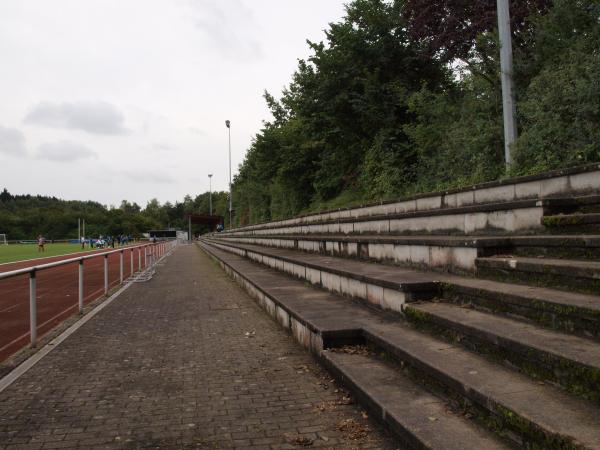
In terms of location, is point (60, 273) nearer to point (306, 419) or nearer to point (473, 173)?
point (306, 419)

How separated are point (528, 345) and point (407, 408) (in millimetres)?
797

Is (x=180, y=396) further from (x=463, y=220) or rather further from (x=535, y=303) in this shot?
(x=463, y=220)

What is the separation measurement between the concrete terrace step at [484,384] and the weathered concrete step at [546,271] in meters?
0.87

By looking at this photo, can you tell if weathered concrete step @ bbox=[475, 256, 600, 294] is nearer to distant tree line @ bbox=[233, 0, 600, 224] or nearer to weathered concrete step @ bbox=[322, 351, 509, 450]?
weathered concrete step @ bbox=[322, 351, 509, 450]

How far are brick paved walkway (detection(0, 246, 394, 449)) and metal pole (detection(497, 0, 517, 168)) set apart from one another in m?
5.57

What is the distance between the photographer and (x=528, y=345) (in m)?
2.60

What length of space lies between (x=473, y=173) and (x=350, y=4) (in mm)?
10065

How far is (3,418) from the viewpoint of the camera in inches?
132

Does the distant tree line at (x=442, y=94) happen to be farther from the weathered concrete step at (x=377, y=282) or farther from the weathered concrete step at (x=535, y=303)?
the weathered concrete step at (x=535, y=303)

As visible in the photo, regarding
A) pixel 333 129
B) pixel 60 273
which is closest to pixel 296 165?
pixel 333 129

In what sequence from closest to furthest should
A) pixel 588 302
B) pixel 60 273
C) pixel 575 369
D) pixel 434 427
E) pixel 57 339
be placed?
pixel 575 369, pixel 434 427, pixel 588 302, pixel 57 339, pixel 60 273

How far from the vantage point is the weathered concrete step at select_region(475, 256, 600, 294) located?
3.06m

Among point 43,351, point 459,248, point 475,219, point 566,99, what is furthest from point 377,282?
point 566,99

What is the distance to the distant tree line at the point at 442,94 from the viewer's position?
7.66 metres
